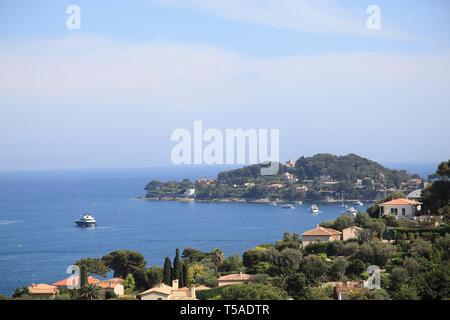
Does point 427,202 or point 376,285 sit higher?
point 427,202

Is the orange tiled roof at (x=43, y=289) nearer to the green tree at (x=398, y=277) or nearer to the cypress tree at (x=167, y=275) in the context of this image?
the cypress tree at (x=167, y=275)

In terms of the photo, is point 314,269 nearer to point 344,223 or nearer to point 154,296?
point 154,296

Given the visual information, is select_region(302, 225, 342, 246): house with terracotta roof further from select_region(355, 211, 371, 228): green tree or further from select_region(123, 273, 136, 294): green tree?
select_region(123, 273, 136, 294): green tree

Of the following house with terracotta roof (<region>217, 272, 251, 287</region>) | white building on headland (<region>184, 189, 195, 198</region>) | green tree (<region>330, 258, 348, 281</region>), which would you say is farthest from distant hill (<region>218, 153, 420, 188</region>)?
green tree (<region>330, 258, 348, 281</region>)

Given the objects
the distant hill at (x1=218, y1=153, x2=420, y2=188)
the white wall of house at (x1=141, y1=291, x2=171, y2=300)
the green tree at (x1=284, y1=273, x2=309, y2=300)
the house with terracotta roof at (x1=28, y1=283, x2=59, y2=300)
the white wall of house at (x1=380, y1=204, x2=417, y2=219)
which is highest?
the distant hill at (x1=218, y1=153, x2=420, y2=188)
